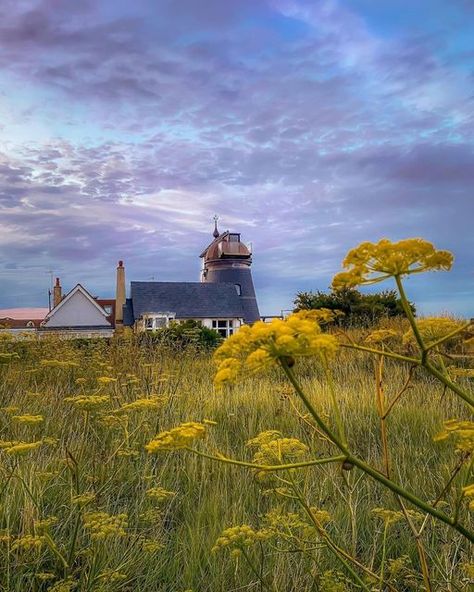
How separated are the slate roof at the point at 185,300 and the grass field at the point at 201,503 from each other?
28.3 m

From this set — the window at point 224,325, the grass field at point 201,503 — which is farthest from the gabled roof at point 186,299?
the grass field at point 201,503

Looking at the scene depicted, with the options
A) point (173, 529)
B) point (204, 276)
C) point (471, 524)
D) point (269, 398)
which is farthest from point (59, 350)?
point (204, 276)

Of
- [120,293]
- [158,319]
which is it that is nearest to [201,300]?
[158,319]

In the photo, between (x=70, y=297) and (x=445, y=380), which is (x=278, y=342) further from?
(x=70, y=297)

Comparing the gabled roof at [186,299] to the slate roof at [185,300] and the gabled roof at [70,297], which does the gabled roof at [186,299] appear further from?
the gabled roof at [70,297]

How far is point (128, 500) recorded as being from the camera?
373cm

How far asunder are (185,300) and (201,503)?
33.1 meters

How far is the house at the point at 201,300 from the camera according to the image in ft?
114

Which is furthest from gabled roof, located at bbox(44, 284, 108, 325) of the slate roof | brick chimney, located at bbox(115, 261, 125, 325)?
the slate roof

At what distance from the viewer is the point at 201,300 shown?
37.2 m

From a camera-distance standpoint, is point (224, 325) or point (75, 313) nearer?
point (75, 313)

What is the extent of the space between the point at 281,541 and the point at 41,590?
47.5 inches

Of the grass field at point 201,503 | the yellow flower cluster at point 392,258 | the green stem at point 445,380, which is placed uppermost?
the yellow flower cluster at point 392,258

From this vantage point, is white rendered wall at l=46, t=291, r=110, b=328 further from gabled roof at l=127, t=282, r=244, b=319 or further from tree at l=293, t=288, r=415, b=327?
tree at l=293, t=288, r=415, b=327
